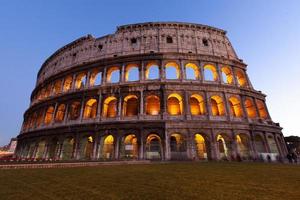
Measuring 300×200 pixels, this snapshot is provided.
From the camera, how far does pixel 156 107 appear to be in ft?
70.9

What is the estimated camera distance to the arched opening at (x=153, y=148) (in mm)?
18109

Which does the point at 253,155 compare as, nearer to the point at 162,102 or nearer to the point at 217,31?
the point at 162,102

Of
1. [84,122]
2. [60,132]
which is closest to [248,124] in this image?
[84,122]

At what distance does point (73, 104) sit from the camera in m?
23.5

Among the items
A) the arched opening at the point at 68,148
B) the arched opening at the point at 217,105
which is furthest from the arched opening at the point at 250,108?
the arched opening at the point at 68,148

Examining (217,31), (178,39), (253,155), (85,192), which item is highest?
(217,31)

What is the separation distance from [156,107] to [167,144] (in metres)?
5.23

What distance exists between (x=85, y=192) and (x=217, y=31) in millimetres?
28601

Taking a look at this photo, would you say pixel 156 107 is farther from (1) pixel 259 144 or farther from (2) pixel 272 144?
(2) pixel 272 144

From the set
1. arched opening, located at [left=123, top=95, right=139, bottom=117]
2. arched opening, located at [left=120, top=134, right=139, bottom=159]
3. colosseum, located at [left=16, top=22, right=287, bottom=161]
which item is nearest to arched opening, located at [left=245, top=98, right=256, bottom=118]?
colosseum, located at [left=16, top=22, right=287, bottom=161]

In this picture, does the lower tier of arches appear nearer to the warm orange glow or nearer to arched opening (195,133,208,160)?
arched opening (195,133,208,160)

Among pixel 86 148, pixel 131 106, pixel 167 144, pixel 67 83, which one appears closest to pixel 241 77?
pixel 167 144

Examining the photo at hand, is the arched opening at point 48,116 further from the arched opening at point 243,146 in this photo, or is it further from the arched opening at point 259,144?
the arched opening at point 259,144

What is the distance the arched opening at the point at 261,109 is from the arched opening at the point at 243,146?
5.17m
